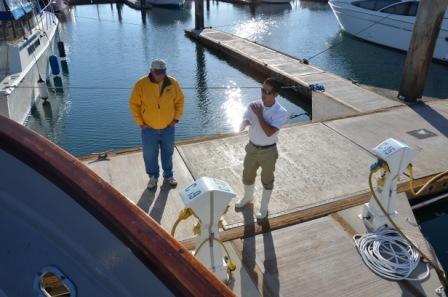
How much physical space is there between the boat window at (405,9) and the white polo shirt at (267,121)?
16.7 metres

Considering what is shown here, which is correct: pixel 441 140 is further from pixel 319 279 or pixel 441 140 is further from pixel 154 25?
pixel 154 25

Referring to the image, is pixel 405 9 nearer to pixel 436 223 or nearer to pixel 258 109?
pixel 436 223

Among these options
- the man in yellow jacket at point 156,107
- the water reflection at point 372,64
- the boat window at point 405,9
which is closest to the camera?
the man in yellow jacket at point 156,107

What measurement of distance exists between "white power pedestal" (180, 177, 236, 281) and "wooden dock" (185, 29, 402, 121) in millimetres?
6261

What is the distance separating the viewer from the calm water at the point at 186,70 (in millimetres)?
10922

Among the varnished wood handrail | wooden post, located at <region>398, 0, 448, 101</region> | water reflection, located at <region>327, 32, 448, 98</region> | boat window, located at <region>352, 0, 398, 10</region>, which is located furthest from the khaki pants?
boat window, located at <region>352, 0, 398, 10</region>

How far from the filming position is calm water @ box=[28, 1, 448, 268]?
35.8ft

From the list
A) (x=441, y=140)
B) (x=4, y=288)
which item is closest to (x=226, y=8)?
(x=441, y=140)

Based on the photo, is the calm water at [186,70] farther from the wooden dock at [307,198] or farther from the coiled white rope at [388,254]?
the coiled white rope at [388,254]

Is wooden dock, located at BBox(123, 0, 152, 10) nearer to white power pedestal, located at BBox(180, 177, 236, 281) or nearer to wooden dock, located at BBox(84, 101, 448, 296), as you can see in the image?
wooden dock, located at BBox(84, 101, 448, 296)

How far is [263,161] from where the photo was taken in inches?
173

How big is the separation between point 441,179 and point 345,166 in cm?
142

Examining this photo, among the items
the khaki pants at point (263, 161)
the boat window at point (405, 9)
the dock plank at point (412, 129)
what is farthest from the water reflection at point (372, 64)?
the khaki pants at point (263, 161)

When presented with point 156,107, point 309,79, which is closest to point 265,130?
point 156,107
